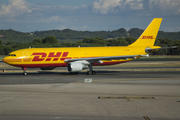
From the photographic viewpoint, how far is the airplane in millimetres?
37625

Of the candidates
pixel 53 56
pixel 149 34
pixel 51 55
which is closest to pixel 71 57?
pixel 53 56

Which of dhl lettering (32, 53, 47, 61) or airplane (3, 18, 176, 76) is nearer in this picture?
airplane (3, 18, 176, 76)

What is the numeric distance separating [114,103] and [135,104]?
1.52 m

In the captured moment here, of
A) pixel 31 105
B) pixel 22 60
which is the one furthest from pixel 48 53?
pixel 31 105

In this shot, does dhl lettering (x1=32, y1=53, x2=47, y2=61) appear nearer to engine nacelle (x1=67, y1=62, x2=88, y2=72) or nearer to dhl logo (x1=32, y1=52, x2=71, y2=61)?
dhl logo (x1=32, y1=52, x2=71, y2=61)

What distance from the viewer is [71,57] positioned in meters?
39.4

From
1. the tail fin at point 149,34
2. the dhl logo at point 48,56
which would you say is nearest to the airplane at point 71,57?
the dhl logo at point 48,56

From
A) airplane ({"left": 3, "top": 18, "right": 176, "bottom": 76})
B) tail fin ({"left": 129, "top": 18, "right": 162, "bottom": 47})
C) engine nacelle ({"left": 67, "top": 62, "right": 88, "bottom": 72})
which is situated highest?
tail fin ({"left": 129, "top": 18, "right": 162, "bottom": 47})

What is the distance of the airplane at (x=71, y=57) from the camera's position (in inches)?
1481

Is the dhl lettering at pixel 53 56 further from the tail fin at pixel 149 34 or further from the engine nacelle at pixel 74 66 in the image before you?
the tail fin at pixel 149 34

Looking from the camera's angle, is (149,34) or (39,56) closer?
(39,56)

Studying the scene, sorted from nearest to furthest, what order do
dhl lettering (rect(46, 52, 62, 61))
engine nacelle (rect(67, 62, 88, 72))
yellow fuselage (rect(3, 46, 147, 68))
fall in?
engine nacelle (rect(67, 62, 88, 72))
yellow fuselage (rect(3, 46, 147, 68))
dhl lettering (rect(46, 52, 62, 61))

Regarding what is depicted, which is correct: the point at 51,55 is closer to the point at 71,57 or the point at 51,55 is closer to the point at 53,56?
the point at 53,56

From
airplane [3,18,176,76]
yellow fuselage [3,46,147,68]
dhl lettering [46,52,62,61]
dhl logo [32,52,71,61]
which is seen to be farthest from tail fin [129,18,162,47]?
dhl lettering [46,52,62,61]
